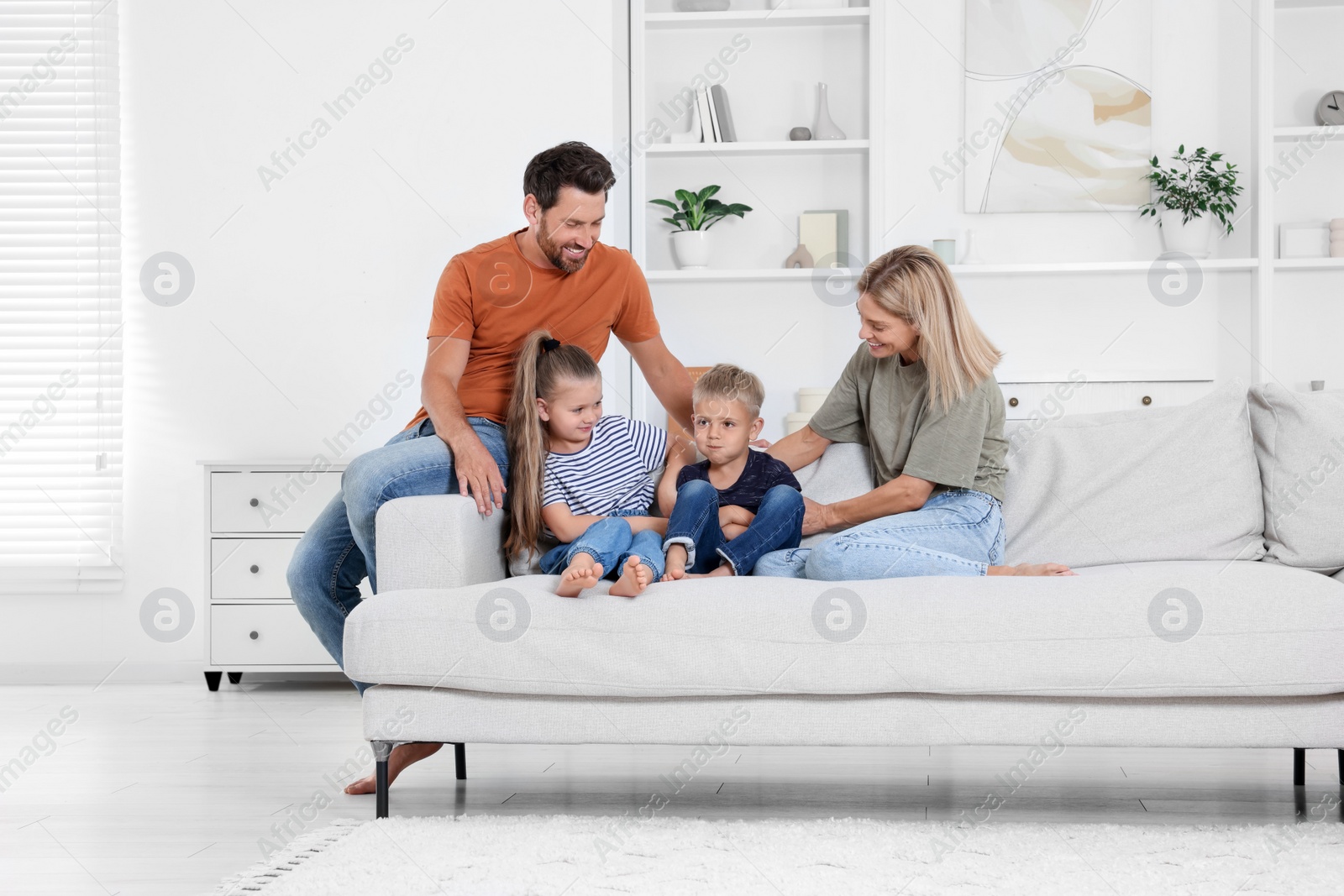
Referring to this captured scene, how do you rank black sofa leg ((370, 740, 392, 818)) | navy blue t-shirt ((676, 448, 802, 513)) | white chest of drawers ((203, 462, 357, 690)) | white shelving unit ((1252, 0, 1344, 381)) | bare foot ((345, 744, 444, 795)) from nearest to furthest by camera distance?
black sofa leg ((370, 740, 392, 818))
bare foot ((345, 744, 444, 795))
navy blue t-shirt ((676, 448, 802, 513))
white chest of drawers ((203, 462, 357, 690))
white shelving unit ((1252, 0, 1344, 381))

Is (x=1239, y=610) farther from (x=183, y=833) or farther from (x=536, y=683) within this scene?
(x=183, y=833)

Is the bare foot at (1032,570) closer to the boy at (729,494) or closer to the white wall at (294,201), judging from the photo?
the boy at (729,494)

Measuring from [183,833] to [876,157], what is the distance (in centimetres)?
293

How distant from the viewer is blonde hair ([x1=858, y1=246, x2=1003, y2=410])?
216 cm

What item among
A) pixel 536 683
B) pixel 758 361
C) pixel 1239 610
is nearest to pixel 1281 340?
pixel 758 361

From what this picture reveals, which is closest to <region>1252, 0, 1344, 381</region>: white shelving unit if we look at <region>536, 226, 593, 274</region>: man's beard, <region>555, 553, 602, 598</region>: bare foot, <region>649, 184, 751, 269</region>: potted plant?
<region>649, 184, 751, 269</region>: potted plant

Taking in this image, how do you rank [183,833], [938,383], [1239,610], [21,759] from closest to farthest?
[1239,610], [183,833], [938,383], [21,759]

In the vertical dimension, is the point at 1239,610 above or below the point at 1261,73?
below

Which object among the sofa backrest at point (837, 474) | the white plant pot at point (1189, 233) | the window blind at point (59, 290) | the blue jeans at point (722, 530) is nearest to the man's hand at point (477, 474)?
the blue jeans at point (722, 530)

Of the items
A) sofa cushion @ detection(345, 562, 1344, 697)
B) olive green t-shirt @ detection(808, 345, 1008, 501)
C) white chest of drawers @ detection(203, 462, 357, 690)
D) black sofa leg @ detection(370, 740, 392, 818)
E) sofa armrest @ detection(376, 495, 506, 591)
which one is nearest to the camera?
sofa cushion @ detection(345, 562, 1344, 697)

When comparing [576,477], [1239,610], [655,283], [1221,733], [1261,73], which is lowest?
[1221,733]

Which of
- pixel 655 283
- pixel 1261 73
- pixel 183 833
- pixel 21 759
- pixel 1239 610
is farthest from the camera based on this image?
pixel 655 283

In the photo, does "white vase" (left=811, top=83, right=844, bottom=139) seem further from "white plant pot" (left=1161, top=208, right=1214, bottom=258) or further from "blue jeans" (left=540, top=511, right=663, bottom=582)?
"blue jeans" (left=540, top=511, right=663, bottom=582)

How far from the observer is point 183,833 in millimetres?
1885
